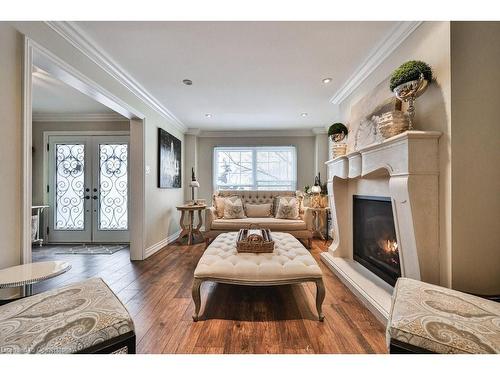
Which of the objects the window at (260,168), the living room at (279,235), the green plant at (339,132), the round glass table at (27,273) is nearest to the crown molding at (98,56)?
the living room at (279,235)

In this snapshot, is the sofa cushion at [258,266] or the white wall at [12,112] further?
the sofa cushion at [258,266]

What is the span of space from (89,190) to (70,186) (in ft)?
1.25

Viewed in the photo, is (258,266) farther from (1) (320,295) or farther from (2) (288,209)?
(2) (288,209)

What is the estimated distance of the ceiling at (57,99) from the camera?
290 centimetres

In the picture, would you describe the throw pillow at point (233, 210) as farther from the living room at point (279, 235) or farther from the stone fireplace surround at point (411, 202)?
the stone fireplace surround at point (411, 202)

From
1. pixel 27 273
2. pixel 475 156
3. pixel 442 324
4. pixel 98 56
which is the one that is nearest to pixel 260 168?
pixel 98 56

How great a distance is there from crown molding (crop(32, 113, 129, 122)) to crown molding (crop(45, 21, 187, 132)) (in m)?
1.28

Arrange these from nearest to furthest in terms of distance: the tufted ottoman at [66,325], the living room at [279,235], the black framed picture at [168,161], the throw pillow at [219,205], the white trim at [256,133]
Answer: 1. the tufted ottoman at [66,325]
2. the living room at [279,235]
3. the black framed picture at [168,161]
4. the throw pillow at [219,205]
5. the white trim at [256,133]

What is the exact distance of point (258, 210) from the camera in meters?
4.51

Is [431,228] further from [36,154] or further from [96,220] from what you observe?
[36,154]

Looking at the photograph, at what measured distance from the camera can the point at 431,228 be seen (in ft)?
5.07
